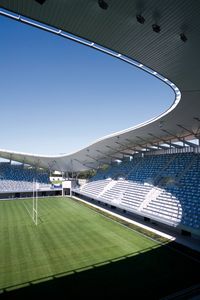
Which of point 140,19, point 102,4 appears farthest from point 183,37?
point 102,4

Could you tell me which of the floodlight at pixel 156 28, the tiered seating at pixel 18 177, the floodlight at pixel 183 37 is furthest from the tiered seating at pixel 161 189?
the tiered seating at pixel 18 177

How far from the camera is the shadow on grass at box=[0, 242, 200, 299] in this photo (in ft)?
30.3

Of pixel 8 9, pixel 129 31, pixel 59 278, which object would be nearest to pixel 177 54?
pixel 129 31

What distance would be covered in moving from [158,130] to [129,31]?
14.5m

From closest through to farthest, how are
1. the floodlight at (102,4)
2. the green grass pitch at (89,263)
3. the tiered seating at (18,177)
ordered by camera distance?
the floodlight at (102,4) < the green grass pitch at (89,263) < the tiered seating at (18,177)

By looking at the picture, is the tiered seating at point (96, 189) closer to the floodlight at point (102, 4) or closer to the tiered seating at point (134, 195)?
the tiered seating at point (134, 195)

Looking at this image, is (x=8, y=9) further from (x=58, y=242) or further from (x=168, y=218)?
(x=168, y=218)

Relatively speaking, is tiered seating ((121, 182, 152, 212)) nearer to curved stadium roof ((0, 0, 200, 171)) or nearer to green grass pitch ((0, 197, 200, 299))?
green grass pitch ((0, 197, 200, 299))

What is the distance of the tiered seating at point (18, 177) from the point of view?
1572 inches

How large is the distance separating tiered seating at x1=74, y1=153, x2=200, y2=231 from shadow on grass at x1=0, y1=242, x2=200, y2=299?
176 inches

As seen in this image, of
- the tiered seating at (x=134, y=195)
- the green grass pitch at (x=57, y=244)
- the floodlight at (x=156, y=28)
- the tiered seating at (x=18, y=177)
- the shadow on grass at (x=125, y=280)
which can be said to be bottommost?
the shadow on grass at (x=125, y=280)

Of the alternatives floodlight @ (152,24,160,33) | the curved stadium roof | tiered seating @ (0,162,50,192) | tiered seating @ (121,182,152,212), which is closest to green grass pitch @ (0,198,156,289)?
tiered seating @ (121,182,152,212)

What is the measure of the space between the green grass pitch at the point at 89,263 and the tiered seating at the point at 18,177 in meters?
21.9

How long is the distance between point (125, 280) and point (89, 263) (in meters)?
2.36
